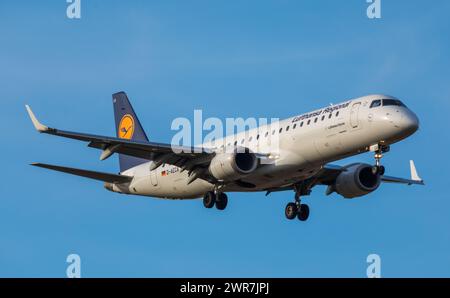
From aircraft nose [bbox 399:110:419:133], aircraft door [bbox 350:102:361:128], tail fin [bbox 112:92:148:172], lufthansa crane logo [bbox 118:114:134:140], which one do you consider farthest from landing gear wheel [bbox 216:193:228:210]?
lufthansa crane logo [bbox 118:114:134:140]

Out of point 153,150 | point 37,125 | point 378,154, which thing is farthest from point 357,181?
point 37,125

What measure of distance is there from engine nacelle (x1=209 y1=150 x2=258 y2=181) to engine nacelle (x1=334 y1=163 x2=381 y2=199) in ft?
25.0

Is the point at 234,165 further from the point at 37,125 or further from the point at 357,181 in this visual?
the point at 37,125

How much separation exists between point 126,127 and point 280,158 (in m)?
17.9

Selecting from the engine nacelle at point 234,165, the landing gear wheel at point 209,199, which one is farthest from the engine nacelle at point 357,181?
the landing gear wheel at point 209,199

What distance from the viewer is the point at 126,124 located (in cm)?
7450

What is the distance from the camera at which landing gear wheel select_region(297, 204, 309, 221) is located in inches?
2579

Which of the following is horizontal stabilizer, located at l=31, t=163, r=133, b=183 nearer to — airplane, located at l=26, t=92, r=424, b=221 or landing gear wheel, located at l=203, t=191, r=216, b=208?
airplane, located at l=26, t=92, r=424, b=221

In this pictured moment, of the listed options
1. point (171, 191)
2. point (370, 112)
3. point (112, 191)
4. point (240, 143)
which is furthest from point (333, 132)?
point (112, 191)

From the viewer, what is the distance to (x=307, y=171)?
59.9 meters

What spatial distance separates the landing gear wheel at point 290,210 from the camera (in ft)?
215

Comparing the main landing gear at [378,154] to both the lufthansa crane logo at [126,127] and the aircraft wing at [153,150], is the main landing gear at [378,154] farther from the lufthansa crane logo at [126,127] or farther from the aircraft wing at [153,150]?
the lufthansa crane logo at [126,127]

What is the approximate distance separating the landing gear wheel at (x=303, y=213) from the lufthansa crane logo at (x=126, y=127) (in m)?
13.9

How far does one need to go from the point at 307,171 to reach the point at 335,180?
641 cm
